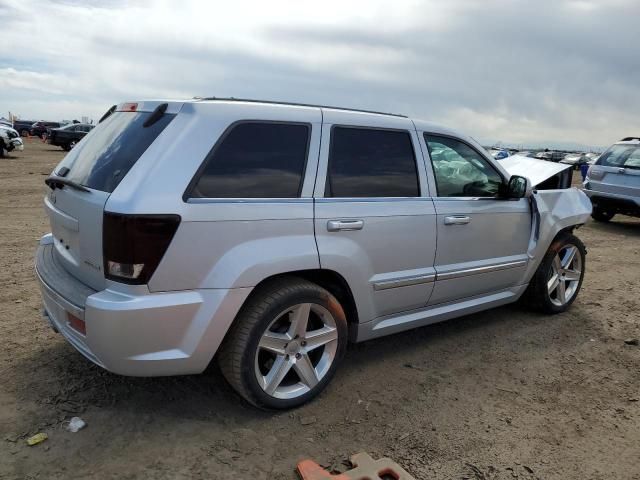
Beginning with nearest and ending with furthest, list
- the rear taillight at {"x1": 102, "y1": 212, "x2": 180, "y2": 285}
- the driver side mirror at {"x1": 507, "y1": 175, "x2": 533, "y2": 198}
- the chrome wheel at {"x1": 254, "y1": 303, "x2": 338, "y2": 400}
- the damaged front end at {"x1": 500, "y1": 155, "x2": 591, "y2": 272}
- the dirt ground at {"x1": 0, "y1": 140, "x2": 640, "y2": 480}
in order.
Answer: the rear taillight at {"x1": 102, "y1": 212, "x2": 180, "y2": 285} → the dirt ground at {"x1": 0, "y1": 140, "x2": 640, "y2": 480} → the chrome wheel at {"x1": 254, "y1": 303, "x2": 338, "y2": 400} → the driver side mirror at {"x1": 507, "y1": 175, "x2": 533, "y2": 198} → the damaged front end at {"x1": 500, "y1": 155, "x2": 591, "y2": 272}

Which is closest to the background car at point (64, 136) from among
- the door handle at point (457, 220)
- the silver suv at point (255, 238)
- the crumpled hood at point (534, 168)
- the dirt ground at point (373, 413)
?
the dirt ground at point (373, 413)

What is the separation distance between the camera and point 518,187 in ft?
13.6

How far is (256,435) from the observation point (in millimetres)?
2910

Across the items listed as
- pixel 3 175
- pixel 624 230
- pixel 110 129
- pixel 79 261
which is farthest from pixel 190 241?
pixel 3 175

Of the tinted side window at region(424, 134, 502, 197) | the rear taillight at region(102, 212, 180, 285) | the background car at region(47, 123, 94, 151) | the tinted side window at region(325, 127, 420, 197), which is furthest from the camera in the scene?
the background car at region(47, 123, 94, 151)

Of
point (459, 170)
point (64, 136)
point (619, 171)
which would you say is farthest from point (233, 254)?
point (64, 136)

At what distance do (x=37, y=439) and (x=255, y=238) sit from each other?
154cm

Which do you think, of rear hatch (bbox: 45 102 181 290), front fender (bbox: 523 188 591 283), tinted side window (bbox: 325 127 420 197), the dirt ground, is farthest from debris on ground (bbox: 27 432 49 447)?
front fender (bbox: 523 188 591 283)

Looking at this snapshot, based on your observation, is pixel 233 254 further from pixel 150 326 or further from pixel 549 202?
pixel 549 202

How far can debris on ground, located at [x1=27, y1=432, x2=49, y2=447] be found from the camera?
2710 millimetres

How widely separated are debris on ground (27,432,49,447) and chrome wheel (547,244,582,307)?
417cm

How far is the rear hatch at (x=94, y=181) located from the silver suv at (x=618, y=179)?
9.25 m

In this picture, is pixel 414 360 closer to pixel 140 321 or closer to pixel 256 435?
pixel 256 435

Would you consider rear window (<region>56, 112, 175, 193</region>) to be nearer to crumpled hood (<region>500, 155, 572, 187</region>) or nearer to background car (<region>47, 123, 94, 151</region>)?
crumpled hood (<region>500, 155, 572, 187</region>)
